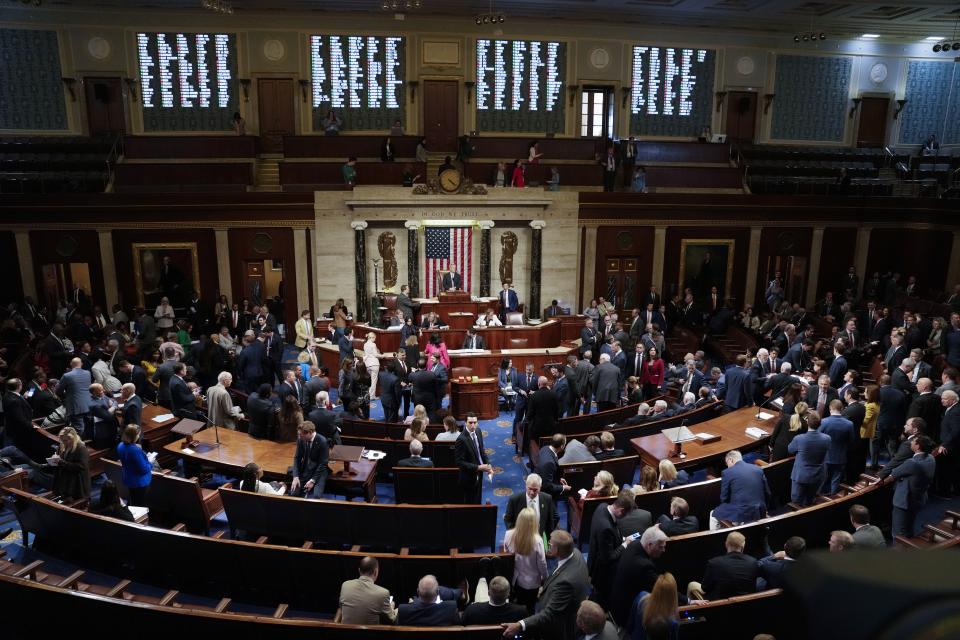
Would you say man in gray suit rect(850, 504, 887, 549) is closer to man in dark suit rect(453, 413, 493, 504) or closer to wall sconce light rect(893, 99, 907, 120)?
man in dark suit rect(453, 413, 493, 504)

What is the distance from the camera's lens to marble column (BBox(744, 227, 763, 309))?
18.8 meters

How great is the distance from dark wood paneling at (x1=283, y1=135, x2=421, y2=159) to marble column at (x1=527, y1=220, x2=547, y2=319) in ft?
14.9

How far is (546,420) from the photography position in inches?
352

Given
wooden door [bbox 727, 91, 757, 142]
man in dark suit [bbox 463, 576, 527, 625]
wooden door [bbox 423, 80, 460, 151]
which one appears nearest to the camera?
man in dark suit [bbox 463, 576, 527, 625]

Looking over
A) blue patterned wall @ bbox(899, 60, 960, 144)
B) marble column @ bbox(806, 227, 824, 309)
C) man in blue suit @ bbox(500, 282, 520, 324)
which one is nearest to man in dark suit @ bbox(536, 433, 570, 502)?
man in blue suit @ bbox(500, 282, 520, 324)

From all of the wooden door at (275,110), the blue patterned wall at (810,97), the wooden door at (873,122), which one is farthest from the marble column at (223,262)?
the wooden door at (873,122)

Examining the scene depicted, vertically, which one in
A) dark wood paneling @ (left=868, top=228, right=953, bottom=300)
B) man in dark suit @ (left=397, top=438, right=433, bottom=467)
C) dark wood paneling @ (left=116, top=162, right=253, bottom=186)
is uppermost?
dark wood paneling @ (left=116, top=162, right=253, bottom=186)

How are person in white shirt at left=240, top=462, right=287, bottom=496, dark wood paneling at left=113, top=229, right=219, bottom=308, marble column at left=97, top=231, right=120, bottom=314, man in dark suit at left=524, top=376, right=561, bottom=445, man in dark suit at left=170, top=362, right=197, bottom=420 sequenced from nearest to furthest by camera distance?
1. person in white shirt at left=240, top=462, right=287, bottom=496
2. man in dark suit at left=524, top=376, right=561, bottom=445
3. man in dark suit at left=170, top=362, right=197, bottom=420
4. marble column at left=97, top=231, right=120, bottom=314
5. dark wood paneling at left=113, top=229, right=219, bottom=308

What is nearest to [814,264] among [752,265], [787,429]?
[752,265]

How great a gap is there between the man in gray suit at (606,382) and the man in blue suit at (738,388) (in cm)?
170

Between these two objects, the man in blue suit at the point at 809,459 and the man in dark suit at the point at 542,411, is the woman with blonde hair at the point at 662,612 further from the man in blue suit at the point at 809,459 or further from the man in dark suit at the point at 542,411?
the man in dark suit at the point at 542,411

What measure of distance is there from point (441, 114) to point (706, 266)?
915cm

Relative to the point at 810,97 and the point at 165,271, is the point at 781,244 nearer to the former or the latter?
the point at 810,97

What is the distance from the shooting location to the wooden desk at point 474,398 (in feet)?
38.2
